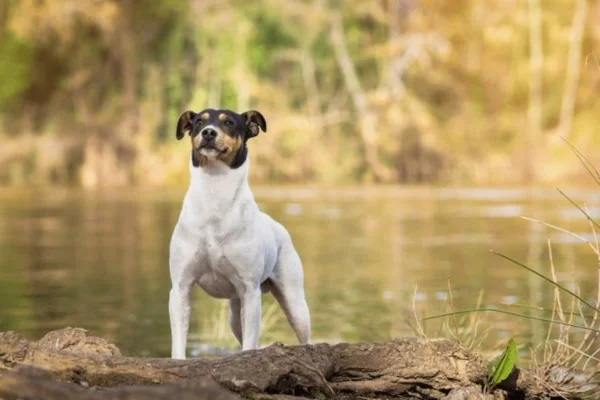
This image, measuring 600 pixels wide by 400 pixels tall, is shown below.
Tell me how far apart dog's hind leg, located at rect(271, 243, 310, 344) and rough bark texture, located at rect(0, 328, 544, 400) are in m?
1.08

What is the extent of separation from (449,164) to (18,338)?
44552 mm

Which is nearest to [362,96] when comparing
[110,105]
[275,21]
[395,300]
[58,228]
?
[275,21]

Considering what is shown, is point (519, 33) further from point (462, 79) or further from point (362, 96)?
point (362, 96)

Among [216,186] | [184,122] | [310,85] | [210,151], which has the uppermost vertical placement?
[310,85]

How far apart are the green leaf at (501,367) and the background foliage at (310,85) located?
41.5m

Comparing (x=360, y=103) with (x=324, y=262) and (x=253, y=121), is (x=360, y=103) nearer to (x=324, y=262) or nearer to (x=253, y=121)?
(x=324, y=262)

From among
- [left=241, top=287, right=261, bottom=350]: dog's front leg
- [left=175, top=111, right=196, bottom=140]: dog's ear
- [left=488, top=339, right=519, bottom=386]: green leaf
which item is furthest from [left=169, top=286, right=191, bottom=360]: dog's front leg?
[left=488, top=339, right=519, bottom=386]: green leaf

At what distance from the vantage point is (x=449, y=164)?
167ft

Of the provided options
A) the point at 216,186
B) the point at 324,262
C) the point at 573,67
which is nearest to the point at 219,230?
the point at 216,186

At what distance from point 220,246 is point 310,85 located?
150 ft

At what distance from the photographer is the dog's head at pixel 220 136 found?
788 cm

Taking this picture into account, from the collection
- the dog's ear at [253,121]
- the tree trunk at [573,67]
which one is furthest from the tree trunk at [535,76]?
the dog's ear at [253,121]

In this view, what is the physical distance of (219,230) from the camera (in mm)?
8094

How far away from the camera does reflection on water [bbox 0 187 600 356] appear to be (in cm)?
1475
